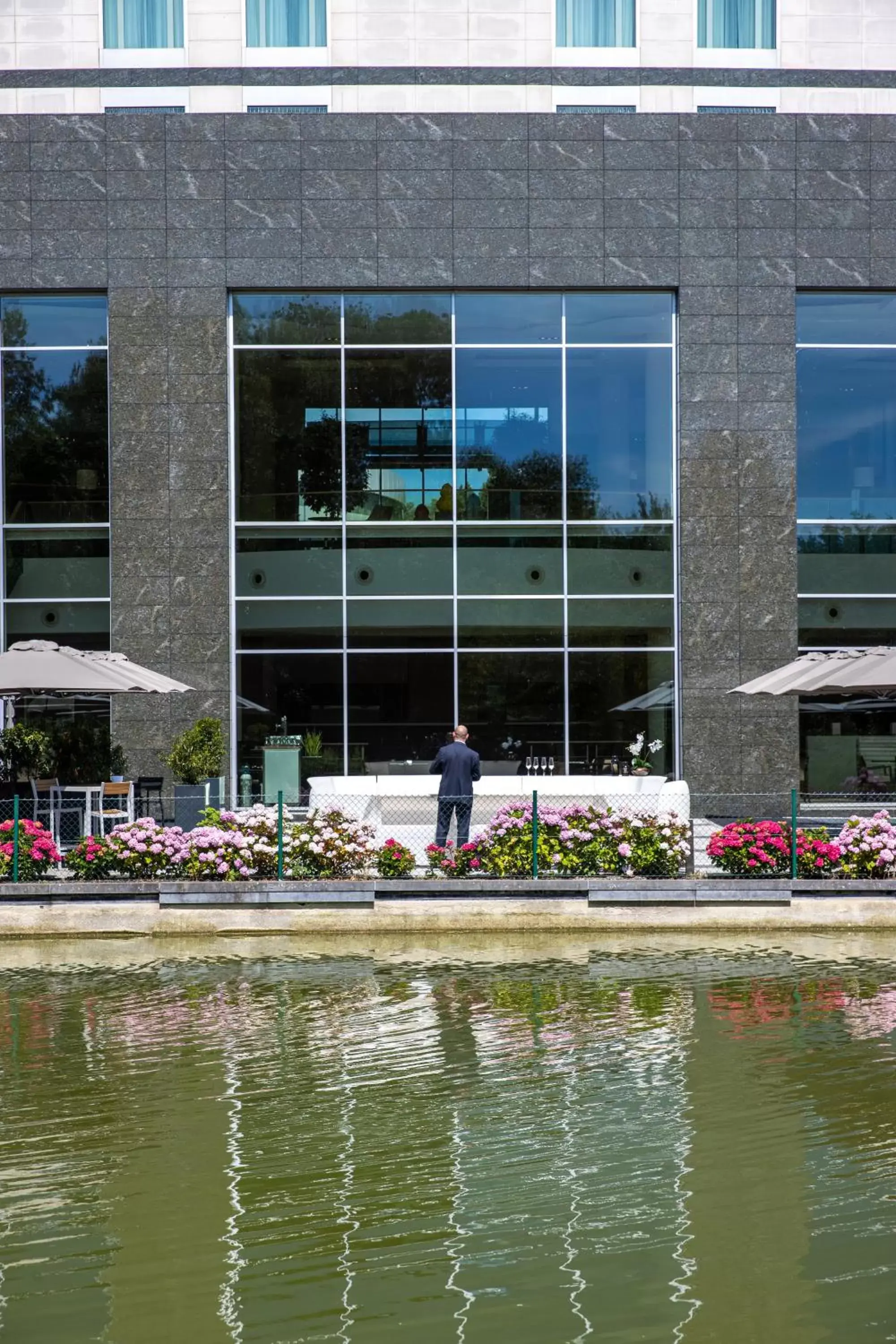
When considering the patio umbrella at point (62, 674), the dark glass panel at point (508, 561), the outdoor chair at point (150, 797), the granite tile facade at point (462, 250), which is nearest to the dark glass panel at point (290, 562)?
the granite tile facade at point (462, 250)

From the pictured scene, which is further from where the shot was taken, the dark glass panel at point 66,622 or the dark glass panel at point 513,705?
the dark glass panel at point 66,622

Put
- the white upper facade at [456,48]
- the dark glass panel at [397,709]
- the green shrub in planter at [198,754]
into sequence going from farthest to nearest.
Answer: the white upper facade at [456,48] → the dark glass panel at [397,709] → the green shrub in planter at [198,754]

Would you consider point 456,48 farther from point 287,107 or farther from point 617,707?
point 617,707

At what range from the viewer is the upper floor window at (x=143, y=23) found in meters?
27.0

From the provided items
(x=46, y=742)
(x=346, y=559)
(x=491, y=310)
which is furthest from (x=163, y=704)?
(x=491, y=310)

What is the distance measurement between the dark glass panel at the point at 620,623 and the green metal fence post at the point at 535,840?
9174 millimetres

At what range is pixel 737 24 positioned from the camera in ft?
89.2

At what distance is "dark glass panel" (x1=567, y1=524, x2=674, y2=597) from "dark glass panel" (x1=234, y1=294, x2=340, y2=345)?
5569mm

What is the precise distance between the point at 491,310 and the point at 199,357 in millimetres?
5133

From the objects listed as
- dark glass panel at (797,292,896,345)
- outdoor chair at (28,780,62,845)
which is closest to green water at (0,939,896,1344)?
outdoor chair at (28,780,62,845)

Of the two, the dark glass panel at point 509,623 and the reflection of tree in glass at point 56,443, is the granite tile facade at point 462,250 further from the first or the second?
the dark glass panel at point 509,623

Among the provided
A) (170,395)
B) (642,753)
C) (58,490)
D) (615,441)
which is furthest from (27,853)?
(615,441)

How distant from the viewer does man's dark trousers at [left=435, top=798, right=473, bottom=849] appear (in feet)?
58.7

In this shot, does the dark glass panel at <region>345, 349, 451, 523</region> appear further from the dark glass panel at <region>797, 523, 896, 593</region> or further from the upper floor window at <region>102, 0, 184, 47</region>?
the upper floor window at <region>102, 0, 184, 47</region>
